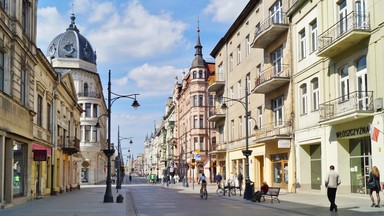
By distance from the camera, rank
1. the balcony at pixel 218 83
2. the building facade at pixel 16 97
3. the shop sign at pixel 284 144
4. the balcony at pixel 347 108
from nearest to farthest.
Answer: the building facade at pixel 16 97 → the balcony at pixel 347 108 → the shop sign at pixel 284 144 → the balcony at pixel 218 83

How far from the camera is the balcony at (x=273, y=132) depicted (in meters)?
32.2

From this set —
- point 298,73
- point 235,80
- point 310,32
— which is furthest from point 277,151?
point 235,80

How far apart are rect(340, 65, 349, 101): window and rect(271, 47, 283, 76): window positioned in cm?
821

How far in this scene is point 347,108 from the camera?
23438 mm

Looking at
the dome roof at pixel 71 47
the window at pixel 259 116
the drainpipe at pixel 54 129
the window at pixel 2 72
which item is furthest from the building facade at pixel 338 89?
the dome roof at pixel 71 47

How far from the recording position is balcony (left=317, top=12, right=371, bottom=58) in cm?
2247

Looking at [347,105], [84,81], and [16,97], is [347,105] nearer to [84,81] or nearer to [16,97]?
[16,97]

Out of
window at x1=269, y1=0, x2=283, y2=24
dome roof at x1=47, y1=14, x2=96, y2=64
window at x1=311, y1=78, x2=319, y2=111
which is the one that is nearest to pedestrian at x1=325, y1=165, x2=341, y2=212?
window at x1=311, y1=78, x2=319, y2=111

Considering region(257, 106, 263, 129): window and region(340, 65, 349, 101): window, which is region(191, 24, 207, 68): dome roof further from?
region(340, 65, 349, 101): window

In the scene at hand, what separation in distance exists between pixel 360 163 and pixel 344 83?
413 cm

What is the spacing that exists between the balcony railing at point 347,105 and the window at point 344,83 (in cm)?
19

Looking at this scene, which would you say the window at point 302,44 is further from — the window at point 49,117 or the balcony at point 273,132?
the window at point 49,117

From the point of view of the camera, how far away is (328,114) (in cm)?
2548

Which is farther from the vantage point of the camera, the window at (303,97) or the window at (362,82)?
the window at (303,97)
